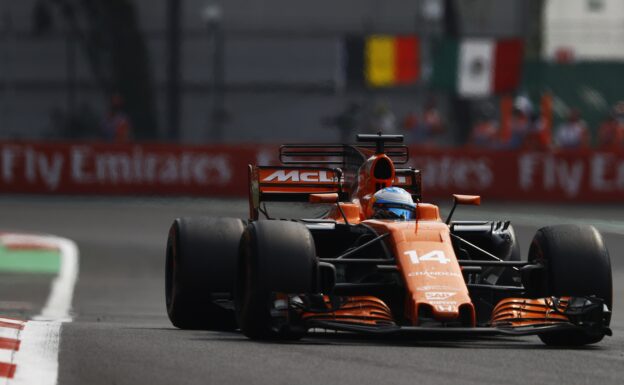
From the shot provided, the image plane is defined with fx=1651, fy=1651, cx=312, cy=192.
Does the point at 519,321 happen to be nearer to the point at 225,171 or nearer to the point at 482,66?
the point at 225,171

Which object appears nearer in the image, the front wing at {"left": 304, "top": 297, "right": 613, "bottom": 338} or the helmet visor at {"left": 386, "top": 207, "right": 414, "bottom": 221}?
the front wing at {"left": 304, "top": 297, "right": 613, "bottom": 338}

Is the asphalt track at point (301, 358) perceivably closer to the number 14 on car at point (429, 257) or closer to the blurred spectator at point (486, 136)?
the number 14 on car at point (429, 257)

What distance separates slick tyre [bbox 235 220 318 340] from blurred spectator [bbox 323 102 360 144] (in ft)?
92.5

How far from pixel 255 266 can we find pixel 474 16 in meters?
30.6

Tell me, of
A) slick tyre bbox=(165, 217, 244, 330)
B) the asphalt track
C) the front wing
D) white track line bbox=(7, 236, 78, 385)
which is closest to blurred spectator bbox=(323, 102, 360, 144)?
the asphalt track

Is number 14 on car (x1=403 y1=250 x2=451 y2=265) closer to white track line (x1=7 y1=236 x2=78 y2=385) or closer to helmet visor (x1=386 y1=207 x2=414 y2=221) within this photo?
helmet visor (x1=386 y1=207 x2=414 y2=221)

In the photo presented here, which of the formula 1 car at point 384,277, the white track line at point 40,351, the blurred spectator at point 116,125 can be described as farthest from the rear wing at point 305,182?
the blurred spectator at point 116,125

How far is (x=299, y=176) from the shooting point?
12633mm

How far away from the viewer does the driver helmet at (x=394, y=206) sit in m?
10.6

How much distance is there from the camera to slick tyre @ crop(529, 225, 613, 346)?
9.70 meters

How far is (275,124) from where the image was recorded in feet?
131

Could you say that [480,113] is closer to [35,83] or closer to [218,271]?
[35,83]

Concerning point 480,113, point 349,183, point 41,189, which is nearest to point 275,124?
point 480,113

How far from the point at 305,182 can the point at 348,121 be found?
25211mm
